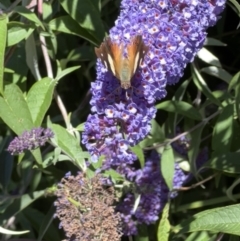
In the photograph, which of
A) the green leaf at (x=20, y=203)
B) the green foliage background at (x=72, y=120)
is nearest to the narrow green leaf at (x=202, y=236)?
the green foliage background at (x=72, y=120)

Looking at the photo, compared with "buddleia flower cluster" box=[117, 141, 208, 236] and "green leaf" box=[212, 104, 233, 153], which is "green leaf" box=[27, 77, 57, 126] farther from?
"green leaf" box=[212, 104, 233, 153]

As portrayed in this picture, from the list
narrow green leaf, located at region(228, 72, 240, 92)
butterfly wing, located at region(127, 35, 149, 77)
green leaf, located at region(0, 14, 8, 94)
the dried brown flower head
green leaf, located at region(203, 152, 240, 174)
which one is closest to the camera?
butterfly wing, located at region(127, 35, 149, 77)

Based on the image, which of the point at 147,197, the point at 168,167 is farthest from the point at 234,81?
the point at 147,197

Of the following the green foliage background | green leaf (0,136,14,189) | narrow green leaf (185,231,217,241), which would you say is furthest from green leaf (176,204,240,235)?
green leaf (0,136,14,189)

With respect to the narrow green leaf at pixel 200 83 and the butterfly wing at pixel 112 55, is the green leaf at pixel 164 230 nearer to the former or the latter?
the narrow green leaf at pixel 200 83

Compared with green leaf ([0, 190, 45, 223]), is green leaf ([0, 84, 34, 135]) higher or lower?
higher
